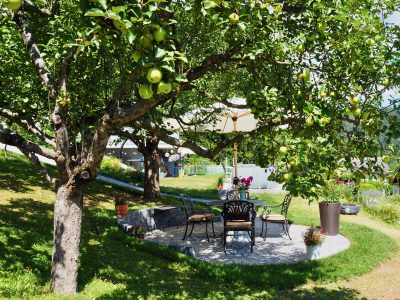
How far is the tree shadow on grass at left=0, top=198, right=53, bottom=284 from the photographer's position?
6.08 meters

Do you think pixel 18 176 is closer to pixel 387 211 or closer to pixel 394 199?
pixel 387 211

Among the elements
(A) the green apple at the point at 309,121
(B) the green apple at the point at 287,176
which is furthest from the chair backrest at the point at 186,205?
(A) the green apple at the point at 309,121

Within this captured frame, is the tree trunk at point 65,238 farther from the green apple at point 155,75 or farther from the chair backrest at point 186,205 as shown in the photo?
the chair backrest at point 186,205

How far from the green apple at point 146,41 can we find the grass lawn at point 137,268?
397 centimetres

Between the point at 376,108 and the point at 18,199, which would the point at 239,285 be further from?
the point at 18,199

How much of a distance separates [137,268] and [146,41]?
220 inches

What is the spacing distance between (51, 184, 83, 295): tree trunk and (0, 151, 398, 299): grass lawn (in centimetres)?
21

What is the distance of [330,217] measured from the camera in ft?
37.2

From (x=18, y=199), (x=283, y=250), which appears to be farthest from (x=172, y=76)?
(x=18, y=199)

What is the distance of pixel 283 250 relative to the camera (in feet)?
31.8

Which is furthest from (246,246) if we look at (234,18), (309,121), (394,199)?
(394,199)

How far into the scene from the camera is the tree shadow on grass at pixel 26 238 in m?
6.08

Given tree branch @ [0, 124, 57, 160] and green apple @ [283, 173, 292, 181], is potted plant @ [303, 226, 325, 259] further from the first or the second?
tree branch @ [0, 124, 57, 160]

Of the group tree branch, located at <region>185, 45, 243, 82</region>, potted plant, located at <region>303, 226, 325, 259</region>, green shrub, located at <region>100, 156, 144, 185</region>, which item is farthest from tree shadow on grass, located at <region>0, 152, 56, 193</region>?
tree branch, located at <region>185, 45, 243, 82</region>
